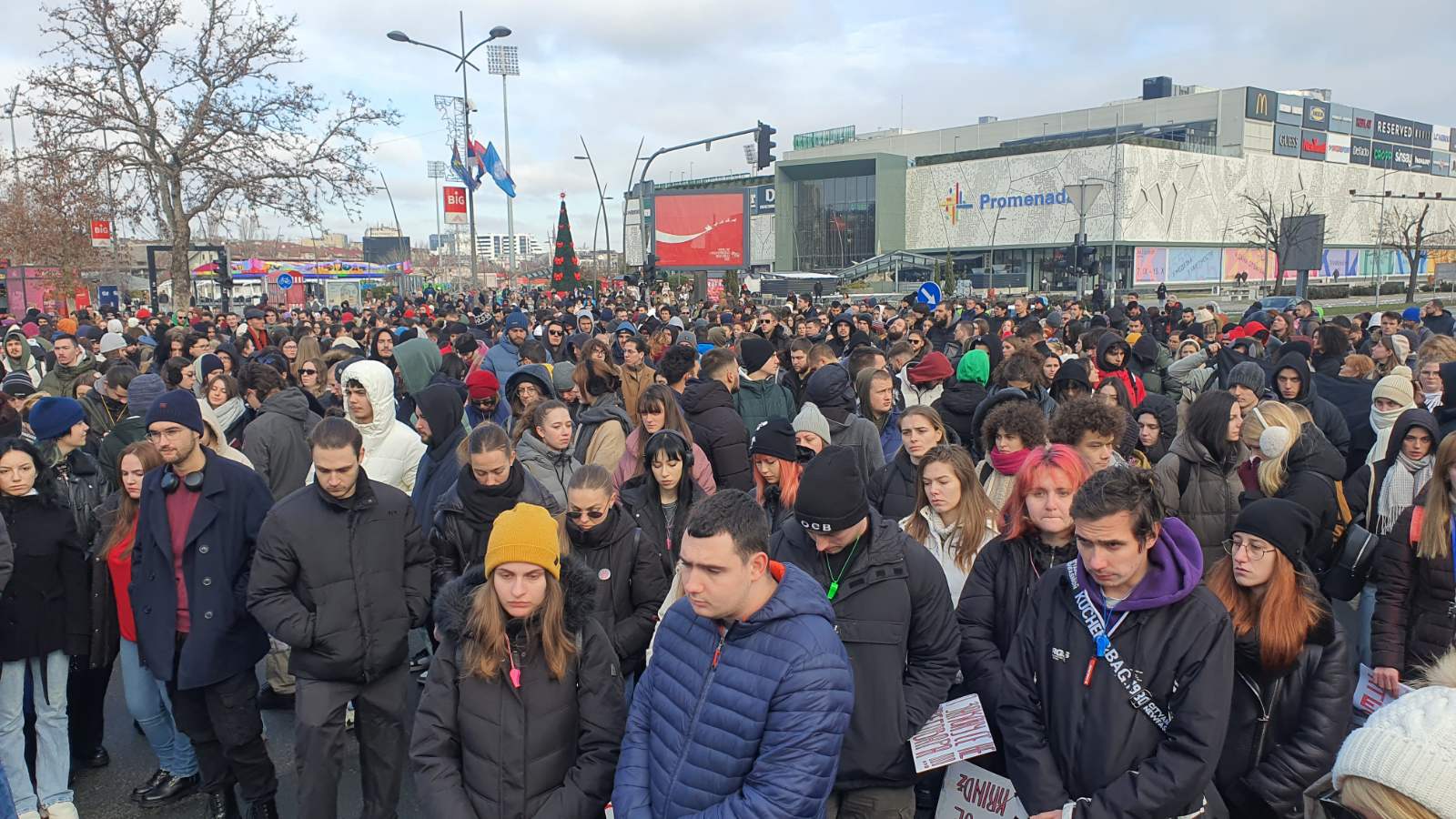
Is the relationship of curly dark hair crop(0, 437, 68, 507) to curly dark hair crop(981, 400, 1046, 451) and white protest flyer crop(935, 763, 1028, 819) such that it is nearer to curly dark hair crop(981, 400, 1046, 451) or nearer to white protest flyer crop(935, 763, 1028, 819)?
white protest flyer crop(935, 763, 1028, 819)

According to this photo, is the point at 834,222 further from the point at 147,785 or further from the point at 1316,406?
the point at 147,785

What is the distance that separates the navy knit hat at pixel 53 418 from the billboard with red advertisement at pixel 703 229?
1813 inches

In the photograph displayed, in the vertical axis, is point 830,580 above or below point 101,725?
above

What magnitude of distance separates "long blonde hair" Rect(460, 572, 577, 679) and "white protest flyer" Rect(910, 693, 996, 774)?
1288mm

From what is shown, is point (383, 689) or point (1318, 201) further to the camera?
point (1318, 201)

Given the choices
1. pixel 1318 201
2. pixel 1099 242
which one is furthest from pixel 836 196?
pixel 1318 201

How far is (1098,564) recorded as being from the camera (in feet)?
9.20

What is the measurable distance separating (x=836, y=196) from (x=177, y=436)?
80.9 metres

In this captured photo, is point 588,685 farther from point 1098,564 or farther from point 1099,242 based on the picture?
point 1099,242

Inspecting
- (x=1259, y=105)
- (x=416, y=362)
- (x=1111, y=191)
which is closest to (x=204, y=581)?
(x=416, y=362)

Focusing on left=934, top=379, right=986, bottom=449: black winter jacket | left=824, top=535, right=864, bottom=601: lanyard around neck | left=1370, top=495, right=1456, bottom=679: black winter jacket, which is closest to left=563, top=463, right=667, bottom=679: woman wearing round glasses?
left=824, top=535, right=864, bottom=601: lanyard around neck

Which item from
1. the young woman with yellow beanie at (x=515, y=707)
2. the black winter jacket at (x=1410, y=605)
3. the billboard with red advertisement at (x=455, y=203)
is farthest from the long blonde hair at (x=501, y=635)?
the billboard with red advertisement at (x=455, y=203)

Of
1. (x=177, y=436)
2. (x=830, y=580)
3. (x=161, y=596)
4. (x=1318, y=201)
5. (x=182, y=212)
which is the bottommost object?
(x=161, y=596)

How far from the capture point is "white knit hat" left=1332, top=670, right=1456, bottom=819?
5.50 feet
